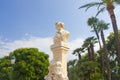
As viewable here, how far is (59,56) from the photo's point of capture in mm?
8062

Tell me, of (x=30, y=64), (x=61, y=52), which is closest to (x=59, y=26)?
(x=61, y=52)

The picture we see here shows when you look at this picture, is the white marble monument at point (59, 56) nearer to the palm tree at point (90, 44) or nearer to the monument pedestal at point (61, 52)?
the monument pedestal at point (61, 52)

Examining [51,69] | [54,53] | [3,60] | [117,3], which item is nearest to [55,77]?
[51,69]

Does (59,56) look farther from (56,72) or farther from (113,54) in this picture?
(113,54)

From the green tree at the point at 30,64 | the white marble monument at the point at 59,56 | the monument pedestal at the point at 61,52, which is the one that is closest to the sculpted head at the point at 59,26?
the white marble monument at the point at 59,56

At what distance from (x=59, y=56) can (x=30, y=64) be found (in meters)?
32.5

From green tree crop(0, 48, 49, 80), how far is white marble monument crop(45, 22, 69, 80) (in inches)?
1208

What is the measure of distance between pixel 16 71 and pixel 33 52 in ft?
15.8

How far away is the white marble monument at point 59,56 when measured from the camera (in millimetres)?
7504

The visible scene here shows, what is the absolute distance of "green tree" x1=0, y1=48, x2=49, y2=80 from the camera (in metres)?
38.9

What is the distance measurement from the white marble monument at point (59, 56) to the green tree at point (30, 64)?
30693 mm

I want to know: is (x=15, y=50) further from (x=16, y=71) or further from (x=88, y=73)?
(x=88, y=73)

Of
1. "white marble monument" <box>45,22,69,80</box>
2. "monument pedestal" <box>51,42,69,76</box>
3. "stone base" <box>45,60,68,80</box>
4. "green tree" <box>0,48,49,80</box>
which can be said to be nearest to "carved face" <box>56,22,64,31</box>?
"white marble monument" <box>45,22,69,80</box>

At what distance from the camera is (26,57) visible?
4119 centimetres
